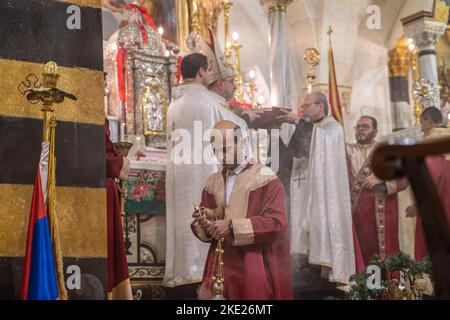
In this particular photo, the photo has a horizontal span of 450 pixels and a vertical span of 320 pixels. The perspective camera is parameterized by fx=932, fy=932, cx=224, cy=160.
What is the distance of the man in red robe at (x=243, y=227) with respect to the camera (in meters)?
7.56

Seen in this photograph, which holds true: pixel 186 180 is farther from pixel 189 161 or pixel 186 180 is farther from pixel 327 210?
pixel 327 210

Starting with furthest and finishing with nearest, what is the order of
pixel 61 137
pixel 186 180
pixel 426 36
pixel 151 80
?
pixel 426 36
pixel 151 80
pixel 186 180
pixel 61 137

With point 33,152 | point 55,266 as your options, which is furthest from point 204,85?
point 55,266

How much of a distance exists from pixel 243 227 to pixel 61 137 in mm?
2100

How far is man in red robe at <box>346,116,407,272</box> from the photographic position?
8.86 meters

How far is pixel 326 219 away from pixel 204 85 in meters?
1.66

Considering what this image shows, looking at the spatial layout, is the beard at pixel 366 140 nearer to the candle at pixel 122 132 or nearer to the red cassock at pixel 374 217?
the red cassock at pixel 374 217

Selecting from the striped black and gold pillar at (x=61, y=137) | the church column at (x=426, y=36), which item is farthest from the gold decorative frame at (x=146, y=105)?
the church column at (x=426, y=36)

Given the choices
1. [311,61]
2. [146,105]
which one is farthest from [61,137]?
[311,61]

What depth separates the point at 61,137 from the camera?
5965mm
